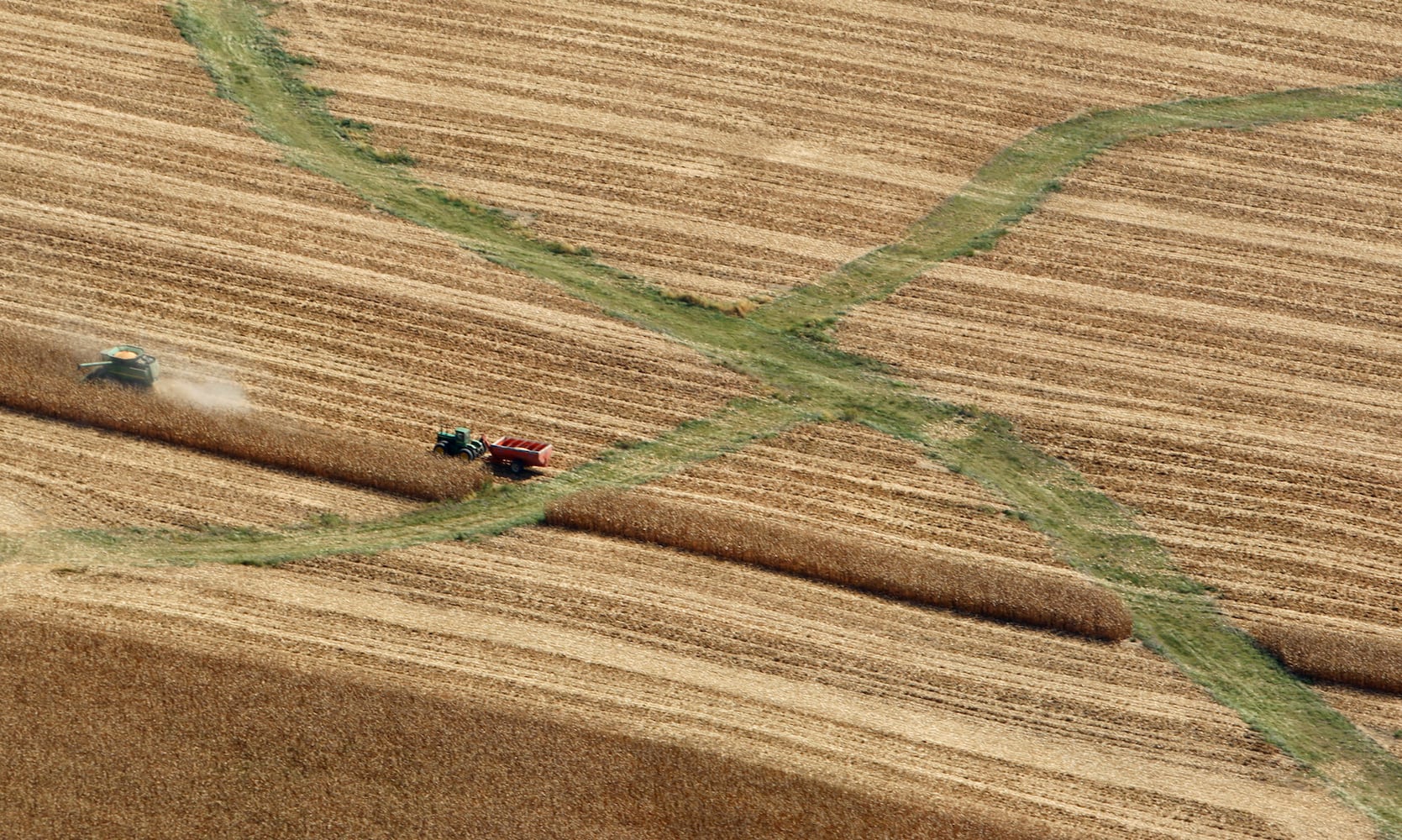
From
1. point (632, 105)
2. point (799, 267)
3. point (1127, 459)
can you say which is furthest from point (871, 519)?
point (632, 105)

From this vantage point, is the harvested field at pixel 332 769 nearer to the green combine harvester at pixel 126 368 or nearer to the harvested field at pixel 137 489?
the harvested field at pixel 137 489

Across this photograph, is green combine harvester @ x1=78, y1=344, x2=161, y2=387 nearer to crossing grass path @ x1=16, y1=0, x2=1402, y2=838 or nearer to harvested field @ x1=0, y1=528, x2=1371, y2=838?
crossing grass path @ x1=16, y1=0, x2=1402, y2=838

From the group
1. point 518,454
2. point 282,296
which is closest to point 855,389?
point 518,454

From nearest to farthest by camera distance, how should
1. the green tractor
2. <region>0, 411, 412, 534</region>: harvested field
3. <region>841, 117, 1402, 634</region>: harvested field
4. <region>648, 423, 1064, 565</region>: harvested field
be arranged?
<region>0, 411, 412, 534</region>: harvested field
<region>648, 423, 1064, 565</region>: harvested field
the green tractor
<region>841, 117, 1402, 634</region>: harvested field

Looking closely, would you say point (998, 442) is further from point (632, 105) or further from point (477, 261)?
point (632, 105)

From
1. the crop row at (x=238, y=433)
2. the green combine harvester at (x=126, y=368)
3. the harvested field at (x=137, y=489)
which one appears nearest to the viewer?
the harvested field at (x=137, y=489)

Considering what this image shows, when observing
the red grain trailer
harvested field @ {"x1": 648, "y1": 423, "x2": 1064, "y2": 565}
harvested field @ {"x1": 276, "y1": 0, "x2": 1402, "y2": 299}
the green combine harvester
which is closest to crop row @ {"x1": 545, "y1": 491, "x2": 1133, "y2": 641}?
harvested field @ {"x1": 648, "y1": 423, "x2": 1064, "y2": 565}

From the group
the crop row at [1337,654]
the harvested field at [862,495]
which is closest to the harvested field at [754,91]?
the harvested field at [862,495]
